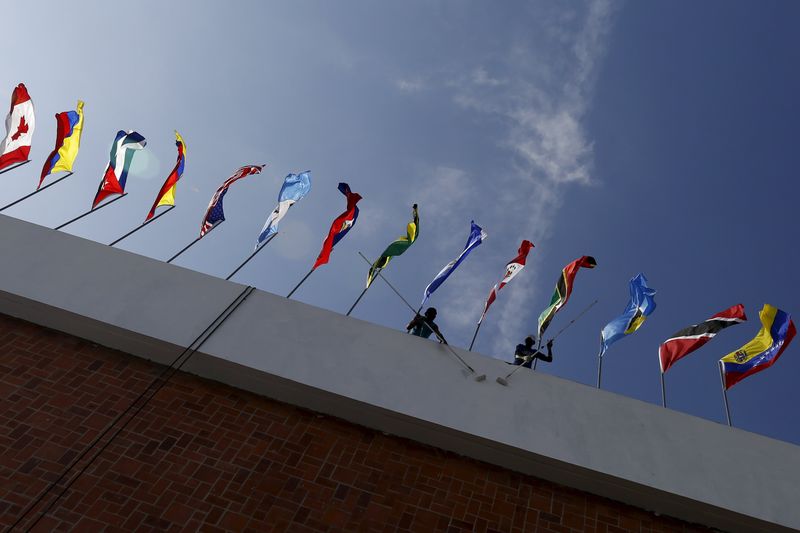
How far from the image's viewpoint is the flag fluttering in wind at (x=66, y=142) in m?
7.76

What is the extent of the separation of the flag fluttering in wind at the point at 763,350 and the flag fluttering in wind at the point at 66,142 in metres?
8.41

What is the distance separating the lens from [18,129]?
7.70 meters

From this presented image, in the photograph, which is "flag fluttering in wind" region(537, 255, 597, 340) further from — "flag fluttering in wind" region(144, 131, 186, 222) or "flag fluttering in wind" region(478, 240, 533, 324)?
"flag fluttering in wind" region(144, 131, 186, 222)

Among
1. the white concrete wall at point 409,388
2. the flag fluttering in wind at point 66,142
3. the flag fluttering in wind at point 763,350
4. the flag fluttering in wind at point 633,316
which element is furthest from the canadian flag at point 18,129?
the flag fluttering in wind at point 763,350

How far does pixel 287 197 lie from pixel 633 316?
467 cm

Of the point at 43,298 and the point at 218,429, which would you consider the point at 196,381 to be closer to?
the point at 218,429

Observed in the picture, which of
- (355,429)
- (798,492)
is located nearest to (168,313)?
(355,429)

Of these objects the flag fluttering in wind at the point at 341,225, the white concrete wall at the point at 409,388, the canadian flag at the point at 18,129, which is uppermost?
the flag fluttering in wind at the point at 341,225

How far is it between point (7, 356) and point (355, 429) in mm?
3479

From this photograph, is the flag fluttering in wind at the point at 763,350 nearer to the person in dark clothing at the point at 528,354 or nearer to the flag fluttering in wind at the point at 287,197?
the person in dark clothing at the point at 528,354

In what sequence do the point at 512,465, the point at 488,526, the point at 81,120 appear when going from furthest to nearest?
the point at 81,120
the point at 512,465
the point at 488,526

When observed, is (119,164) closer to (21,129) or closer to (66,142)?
(66,142)

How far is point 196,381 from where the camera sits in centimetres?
571

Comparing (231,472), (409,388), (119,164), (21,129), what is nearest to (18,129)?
(21,129)
